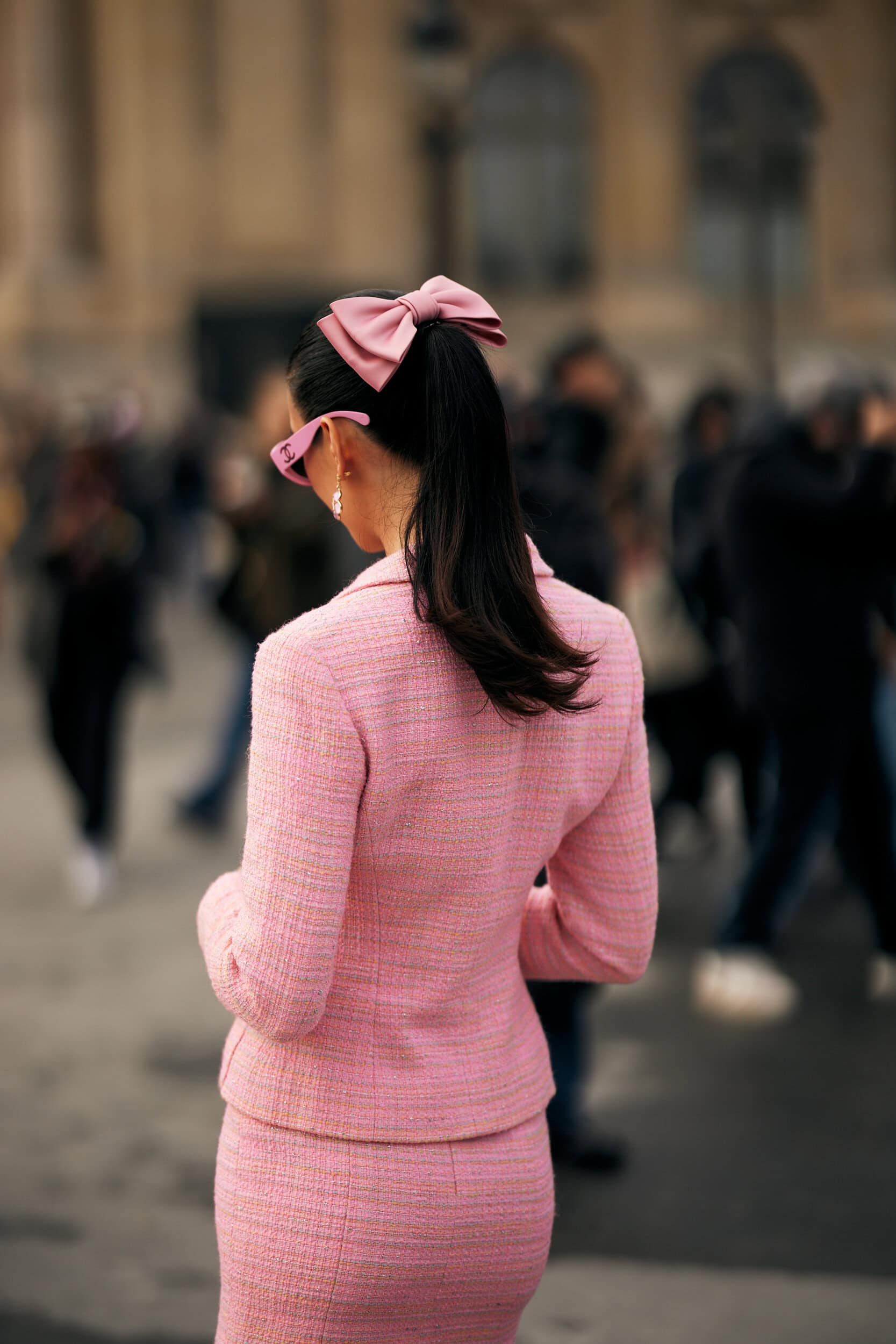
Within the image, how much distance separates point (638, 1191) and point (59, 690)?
3.81m

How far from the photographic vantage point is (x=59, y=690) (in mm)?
7059

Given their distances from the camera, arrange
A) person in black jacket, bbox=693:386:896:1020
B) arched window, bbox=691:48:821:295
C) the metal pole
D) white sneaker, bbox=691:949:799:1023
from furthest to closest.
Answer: arched window, bbox=691:48:821:295 < the metal pole < white sneaker, bbox=691:949:799:1023 < person in black jacket, bbox=693:386:896:1020

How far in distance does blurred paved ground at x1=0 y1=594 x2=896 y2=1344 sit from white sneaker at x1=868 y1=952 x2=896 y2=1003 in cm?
7

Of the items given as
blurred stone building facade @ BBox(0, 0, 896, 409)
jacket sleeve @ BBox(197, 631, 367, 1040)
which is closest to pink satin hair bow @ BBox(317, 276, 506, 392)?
jacket sleeve @ BBox(197, 631, 367, 1040)

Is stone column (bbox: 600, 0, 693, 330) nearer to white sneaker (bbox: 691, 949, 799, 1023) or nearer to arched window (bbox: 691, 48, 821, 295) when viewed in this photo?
arched window (bbox: 691, 48, 821, 295)

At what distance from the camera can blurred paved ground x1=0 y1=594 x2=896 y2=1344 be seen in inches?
138

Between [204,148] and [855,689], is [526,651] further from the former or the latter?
[204,148]

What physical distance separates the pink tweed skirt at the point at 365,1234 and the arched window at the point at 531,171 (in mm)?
27533

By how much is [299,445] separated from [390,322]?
174mm

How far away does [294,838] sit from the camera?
1.73 metres

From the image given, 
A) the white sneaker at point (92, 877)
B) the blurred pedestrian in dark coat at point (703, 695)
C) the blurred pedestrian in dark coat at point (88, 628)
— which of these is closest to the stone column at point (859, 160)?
the blurred pedestrian in dark coat at point (703, 695)

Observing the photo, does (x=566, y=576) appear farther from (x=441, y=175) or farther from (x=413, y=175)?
(x=413, y=175)

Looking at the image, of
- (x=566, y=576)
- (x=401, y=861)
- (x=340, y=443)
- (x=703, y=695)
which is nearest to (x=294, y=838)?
(x=401, y=861)

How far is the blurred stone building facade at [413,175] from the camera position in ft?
90.1
